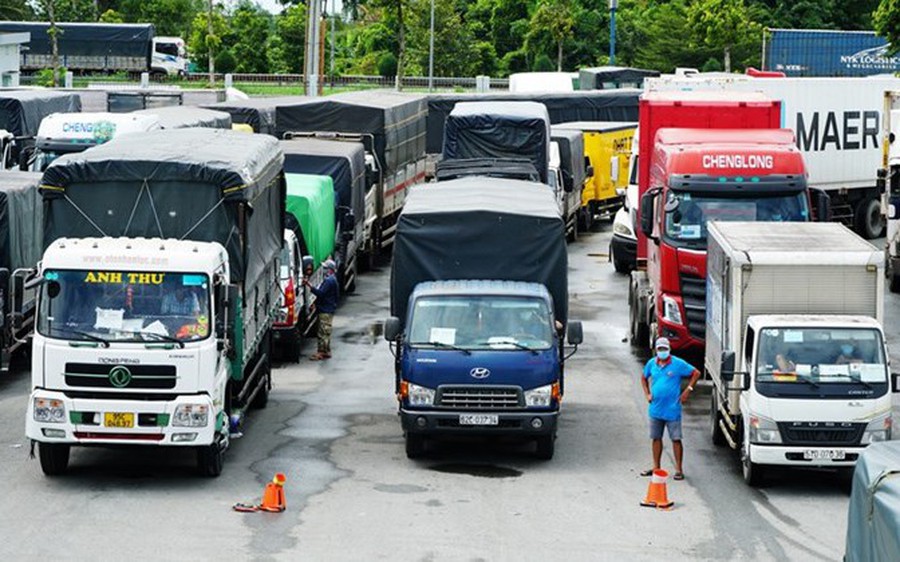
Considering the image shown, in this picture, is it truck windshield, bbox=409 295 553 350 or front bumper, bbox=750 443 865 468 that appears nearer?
front bumper, bbox=750 443 865 468

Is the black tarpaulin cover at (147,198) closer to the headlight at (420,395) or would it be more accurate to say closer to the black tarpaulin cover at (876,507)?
the headlight at (420,395)

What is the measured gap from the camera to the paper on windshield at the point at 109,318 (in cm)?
1900

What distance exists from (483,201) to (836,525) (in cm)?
720

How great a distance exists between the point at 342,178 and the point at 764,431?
16.4m

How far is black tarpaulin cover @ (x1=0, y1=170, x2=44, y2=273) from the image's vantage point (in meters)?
25.9

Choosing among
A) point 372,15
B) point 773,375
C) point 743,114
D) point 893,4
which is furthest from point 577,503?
point 372,15

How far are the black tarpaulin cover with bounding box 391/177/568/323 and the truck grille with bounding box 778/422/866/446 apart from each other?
4.33 metres

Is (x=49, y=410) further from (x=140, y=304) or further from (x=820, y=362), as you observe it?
(x=820, y=362)

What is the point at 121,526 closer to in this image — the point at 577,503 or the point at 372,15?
the point at 577,503

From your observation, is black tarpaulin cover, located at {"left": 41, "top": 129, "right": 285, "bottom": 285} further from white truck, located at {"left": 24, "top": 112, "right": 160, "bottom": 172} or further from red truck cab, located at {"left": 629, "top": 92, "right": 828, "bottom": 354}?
white truck, located at {"left": 24, "top": 112, "right": 160, "bottom": 172}

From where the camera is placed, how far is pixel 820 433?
762 inches

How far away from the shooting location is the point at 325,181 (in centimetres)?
3197

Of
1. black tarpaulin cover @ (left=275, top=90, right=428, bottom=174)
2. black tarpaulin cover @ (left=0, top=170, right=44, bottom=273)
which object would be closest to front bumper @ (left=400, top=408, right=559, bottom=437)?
black tarpaulin cover @ (left=0, top=170, right=44, bottom=273)

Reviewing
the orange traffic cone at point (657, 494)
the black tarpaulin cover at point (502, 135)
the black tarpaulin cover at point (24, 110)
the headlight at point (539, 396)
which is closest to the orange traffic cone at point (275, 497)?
the headlight at point (539, 396)
